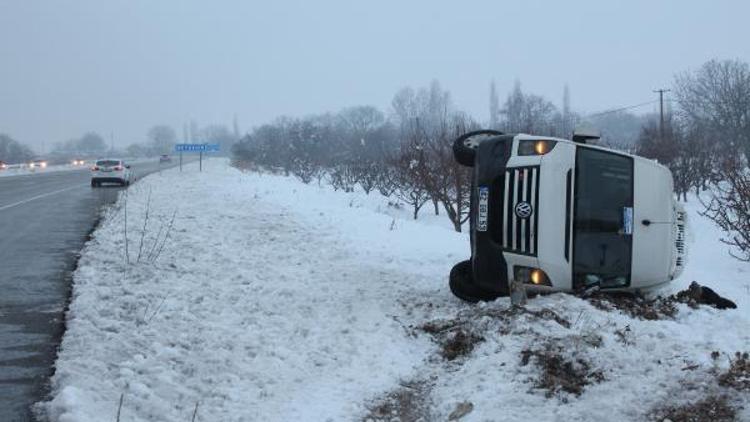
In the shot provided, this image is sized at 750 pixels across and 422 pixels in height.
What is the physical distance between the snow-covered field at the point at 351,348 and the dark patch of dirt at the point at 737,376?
1.8 inches

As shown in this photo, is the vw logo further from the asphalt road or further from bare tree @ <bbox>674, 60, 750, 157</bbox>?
bare tree @ <bbox>674, 60, 750, 157</bbox>

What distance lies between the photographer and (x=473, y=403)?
14.4 feet

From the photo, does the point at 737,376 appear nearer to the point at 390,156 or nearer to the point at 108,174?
the point at 390,156

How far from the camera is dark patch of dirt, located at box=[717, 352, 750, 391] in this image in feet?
12.6

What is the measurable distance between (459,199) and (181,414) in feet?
46.8

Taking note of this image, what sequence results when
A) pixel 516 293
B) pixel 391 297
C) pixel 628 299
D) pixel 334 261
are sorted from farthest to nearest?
pixel 334 261
pixel 391 297
pixel 628 299
pixel 516 293

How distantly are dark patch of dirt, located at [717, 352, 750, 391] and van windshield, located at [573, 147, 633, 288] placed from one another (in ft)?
7.08

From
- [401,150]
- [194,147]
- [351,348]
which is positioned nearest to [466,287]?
[351,348]

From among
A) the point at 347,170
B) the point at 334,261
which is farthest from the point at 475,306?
the point at 347,170

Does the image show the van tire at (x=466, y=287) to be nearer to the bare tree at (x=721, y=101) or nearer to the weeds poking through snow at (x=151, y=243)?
the weeds poking through snow at (x=151, y=243)

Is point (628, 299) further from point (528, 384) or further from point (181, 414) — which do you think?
point (181, 414)

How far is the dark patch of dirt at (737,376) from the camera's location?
3850 mm

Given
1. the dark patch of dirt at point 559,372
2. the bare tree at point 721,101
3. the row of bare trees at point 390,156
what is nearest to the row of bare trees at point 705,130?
the bare tree at point 721,101

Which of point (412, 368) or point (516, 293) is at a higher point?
point (516, 293)
